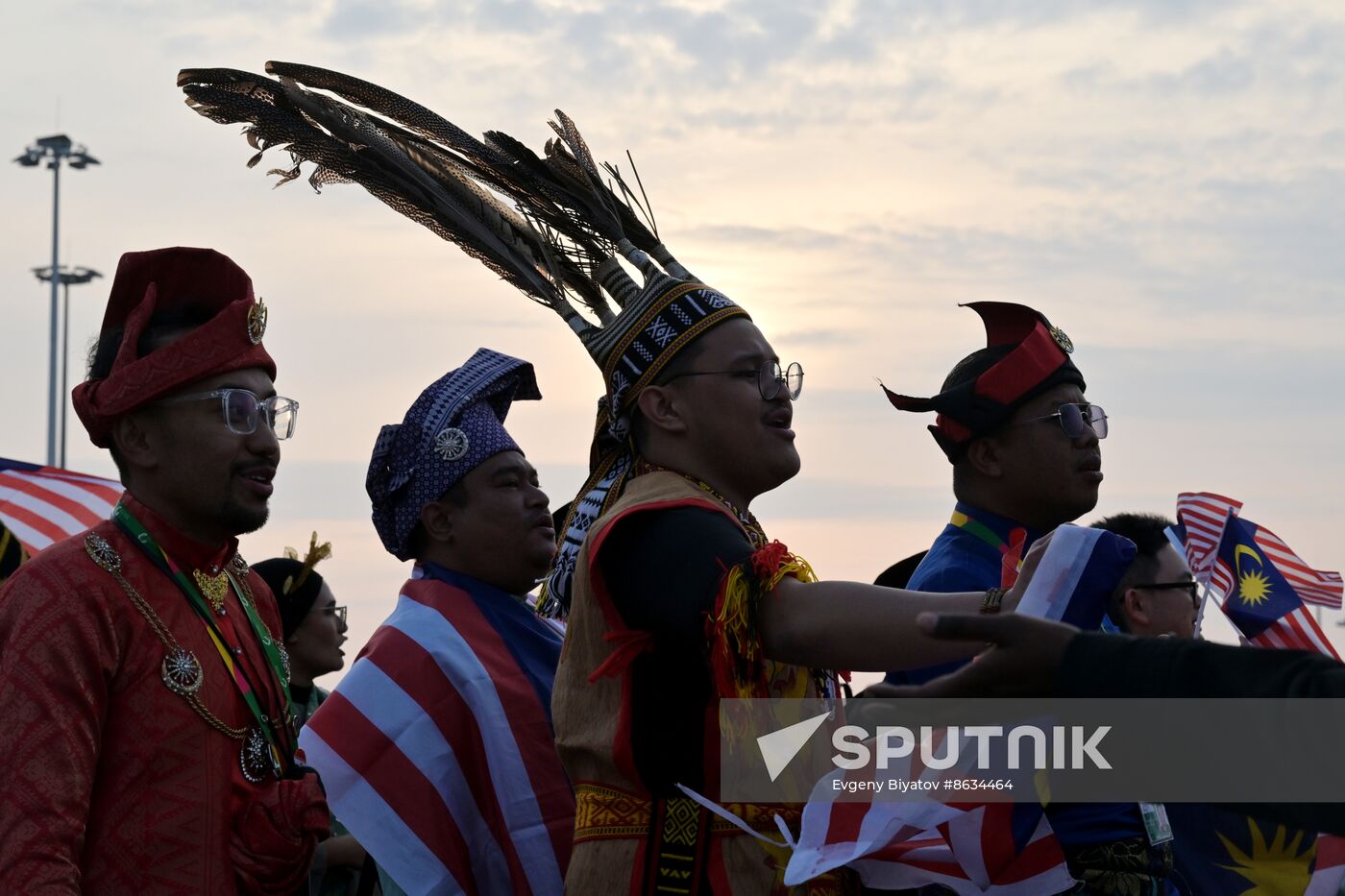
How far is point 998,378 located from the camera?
4.83 meters

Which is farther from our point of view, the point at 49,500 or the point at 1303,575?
the point at 49,500

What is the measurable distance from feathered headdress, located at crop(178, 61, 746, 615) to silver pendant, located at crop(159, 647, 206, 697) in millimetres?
962

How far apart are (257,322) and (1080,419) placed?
7.85 ft

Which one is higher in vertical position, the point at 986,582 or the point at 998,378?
the point at 998,378

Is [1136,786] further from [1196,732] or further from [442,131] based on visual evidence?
[442,131]

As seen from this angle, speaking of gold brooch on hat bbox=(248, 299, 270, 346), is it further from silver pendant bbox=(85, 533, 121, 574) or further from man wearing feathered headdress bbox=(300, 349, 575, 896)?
man wearing feathered headdress bbox=(300, 349, 575, 896)

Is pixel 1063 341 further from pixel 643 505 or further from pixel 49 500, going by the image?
pixel 49 500

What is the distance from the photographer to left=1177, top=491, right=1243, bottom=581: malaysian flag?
6822mm

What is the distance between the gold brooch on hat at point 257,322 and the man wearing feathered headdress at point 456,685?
1122 mm

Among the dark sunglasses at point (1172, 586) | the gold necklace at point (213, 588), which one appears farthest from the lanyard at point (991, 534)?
the gold necklace at point (213, 588)

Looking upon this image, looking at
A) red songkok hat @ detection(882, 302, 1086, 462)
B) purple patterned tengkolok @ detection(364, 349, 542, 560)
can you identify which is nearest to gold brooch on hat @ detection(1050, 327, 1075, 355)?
red songkok hat @ detection(882, 302, 1086, 462)

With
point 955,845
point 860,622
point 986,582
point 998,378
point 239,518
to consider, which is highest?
point 998,378

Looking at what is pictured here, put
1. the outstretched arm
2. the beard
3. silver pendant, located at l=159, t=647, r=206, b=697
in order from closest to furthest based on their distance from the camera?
the outstretched arm → silver pendant, located at l=159, t=647, r=206, b=697 → the beard

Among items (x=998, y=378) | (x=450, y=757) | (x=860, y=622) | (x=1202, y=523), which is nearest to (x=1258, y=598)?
(x=1202, y=523)
